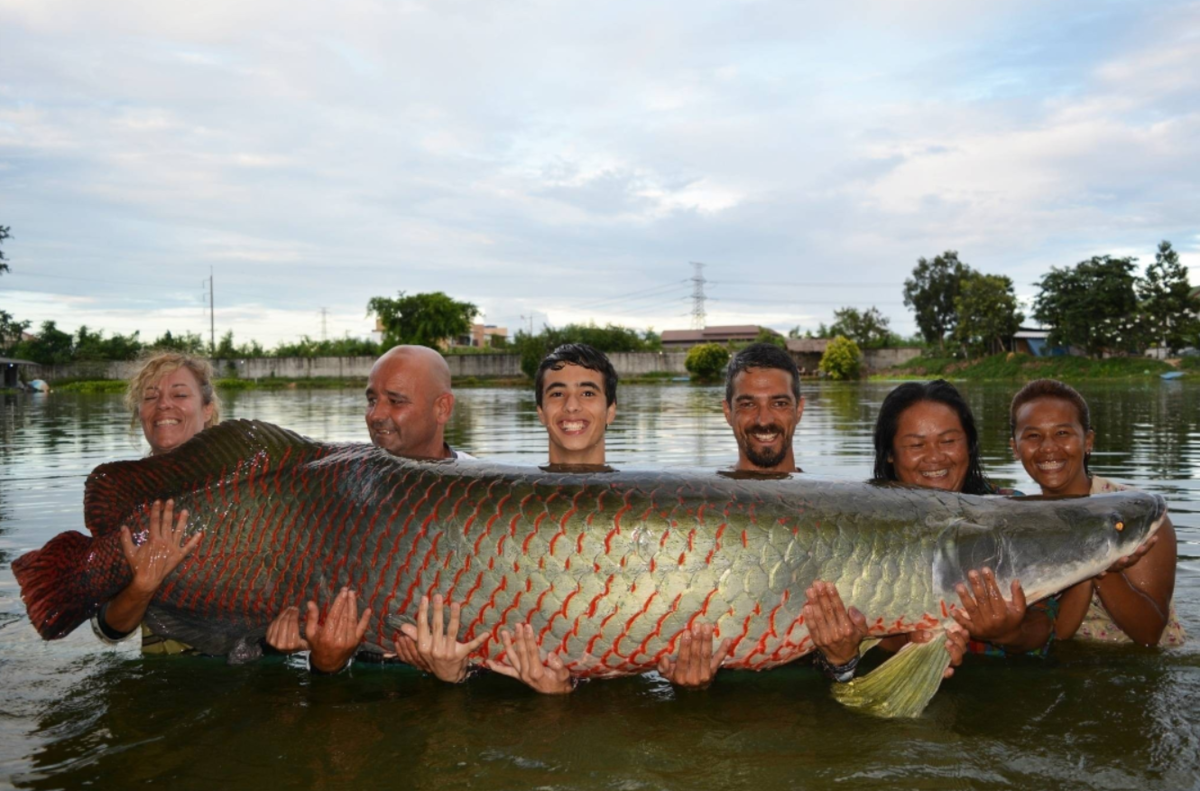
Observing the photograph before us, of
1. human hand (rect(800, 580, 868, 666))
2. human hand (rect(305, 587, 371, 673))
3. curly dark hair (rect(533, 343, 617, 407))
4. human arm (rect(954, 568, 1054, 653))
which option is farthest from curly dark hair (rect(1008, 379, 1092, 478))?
human hand (rect(305, 587, 371, 673))

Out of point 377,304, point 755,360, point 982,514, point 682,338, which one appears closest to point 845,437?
point 755,360

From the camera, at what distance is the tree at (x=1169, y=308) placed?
48781 millimetres

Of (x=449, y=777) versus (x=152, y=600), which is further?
(x=152, y=600)

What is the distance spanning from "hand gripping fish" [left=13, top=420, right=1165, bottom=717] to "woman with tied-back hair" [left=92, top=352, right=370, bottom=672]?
0.24 feet

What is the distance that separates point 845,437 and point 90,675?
1339cm

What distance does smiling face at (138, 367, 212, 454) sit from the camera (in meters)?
4.61

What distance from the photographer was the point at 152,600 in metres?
3.78

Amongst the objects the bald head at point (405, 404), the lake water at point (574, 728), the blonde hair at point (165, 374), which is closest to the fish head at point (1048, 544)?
the lake water at point (574, 728)

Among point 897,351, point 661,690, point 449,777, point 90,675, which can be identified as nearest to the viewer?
point 449,777

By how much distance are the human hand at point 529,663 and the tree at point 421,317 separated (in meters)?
70.1

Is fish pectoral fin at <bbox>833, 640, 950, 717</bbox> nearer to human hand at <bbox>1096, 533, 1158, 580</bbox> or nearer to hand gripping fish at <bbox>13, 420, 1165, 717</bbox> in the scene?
hand gripping fish at <bbox>13, 420, 1165, 717</bbox>

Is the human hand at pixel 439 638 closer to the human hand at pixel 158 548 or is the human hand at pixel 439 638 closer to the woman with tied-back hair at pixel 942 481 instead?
the human hand at pixel 158 548

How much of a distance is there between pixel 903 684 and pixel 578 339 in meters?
62.3

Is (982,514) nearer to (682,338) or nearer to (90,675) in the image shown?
(90,675)
